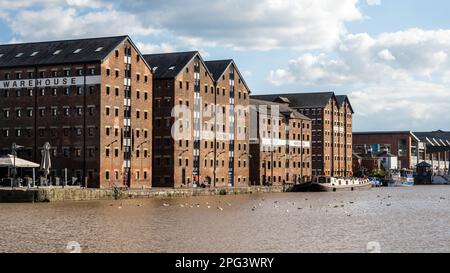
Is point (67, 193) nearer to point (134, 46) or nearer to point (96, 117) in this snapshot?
point (96, 117)

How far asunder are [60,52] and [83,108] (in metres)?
9.09

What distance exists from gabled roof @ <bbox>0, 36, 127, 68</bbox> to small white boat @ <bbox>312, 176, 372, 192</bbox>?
4772 cm

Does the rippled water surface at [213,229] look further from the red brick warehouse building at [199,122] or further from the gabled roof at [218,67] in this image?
the gabled roof at [218,67]

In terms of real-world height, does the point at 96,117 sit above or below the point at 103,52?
below

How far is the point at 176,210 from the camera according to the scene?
220ft

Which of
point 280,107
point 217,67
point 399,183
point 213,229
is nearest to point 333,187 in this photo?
point 280,107

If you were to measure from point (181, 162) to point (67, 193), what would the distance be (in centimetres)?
3383

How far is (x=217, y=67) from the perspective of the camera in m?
124

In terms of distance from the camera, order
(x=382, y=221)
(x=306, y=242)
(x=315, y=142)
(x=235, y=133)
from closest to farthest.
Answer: (x=306, y=242) < (x=382, y=221) < (x=235, y=133) < (x=315, y=142)

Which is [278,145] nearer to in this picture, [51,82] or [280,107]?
[280,107]

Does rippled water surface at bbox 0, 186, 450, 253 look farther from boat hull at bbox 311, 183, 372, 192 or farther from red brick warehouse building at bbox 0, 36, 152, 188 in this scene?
boat hull at bbox 311, 183, 372, 192

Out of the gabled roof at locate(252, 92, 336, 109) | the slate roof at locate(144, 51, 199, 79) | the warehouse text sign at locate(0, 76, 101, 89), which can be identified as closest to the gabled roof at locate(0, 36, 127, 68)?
the warehouse text sign at locate(0, 76, 101, 89)

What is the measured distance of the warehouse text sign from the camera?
94.8m
